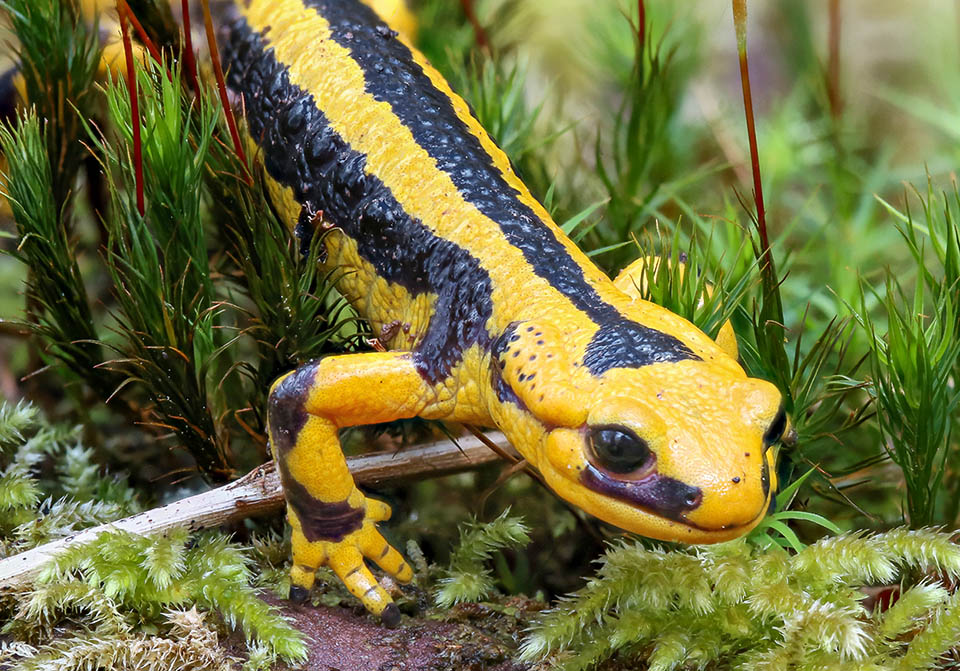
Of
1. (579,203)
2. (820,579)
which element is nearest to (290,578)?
(820,579)

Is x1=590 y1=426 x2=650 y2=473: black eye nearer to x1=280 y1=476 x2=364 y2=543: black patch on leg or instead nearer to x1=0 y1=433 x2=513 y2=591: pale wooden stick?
x1=0 y1=433 x2=513 y2=591: pale wooden stick

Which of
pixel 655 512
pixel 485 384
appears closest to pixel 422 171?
pixel 485 384

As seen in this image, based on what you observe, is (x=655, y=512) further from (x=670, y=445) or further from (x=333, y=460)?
(x=333, y=460)

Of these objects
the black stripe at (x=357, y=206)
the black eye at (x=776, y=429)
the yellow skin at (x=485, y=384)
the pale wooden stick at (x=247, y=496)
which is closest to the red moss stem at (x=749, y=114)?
the yellow skin at (x=485, y=384)

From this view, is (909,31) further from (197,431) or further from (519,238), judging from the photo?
(197,431)

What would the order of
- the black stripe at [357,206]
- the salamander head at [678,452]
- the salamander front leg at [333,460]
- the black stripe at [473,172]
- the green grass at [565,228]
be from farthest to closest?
the black stripe at [357,206]
the salamander front leg at [333,460]
the green grass at [565,228]
the black stripe at [473,172]
the salamander head at [678,452]

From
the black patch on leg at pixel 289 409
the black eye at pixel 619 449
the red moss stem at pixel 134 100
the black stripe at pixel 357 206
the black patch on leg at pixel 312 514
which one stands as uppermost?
the red moss stem at pixel 134 100

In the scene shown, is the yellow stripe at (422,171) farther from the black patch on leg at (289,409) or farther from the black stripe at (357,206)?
the black patch on leg at (289,409)

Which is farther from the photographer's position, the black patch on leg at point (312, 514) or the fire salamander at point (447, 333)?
the black patch on leg at point (312, 514)

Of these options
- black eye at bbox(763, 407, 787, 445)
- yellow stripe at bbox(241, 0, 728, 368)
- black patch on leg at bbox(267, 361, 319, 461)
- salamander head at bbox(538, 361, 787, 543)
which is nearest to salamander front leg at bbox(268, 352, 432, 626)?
black patch on leg at bbox(267, 361, 319, 461)
